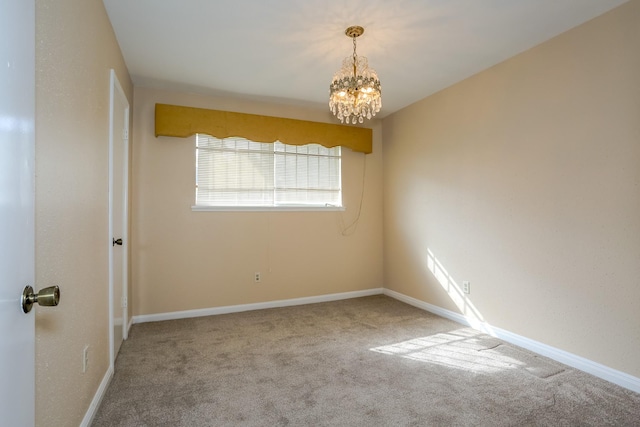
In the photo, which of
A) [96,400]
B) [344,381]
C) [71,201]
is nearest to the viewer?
[71,201]

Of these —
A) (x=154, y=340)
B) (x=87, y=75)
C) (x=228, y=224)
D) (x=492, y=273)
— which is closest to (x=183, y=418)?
(x=154, y=340)

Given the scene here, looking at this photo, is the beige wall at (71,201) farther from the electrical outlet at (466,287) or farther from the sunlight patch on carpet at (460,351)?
the electrical outlet at (466,287)

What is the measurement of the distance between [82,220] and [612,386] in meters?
3.48

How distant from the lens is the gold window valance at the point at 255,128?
3617 mm

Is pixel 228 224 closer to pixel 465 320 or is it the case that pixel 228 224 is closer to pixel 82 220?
pixel 82 220

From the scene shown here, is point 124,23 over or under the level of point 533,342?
over

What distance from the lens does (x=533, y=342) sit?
280cm

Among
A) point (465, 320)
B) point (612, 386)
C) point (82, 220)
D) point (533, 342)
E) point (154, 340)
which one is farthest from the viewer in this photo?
point (465, 320)

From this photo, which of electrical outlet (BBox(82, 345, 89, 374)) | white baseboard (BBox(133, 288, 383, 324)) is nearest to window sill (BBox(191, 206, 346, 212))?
white baseboard (BBox(133, 288, 383, 324))

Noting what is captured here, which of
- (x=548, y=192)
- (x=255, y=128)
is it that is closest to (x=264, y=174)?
(x=255, y=128)

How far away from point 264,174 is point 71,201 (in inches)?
103

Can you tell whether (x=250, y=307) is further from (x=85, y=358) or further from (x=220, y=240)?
(x=85, y=358)

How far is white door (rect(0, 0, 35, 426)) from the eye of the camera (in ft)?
2.45

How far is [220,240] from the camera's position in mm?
3893
